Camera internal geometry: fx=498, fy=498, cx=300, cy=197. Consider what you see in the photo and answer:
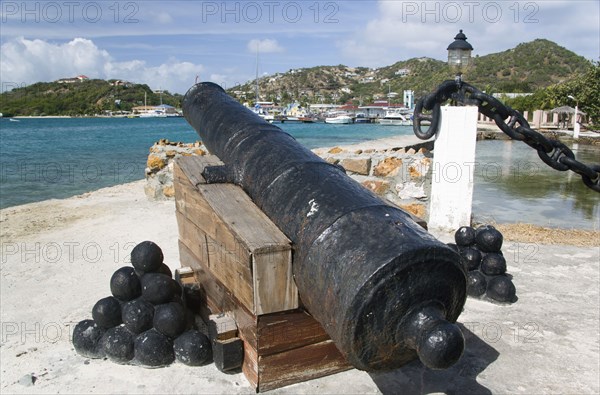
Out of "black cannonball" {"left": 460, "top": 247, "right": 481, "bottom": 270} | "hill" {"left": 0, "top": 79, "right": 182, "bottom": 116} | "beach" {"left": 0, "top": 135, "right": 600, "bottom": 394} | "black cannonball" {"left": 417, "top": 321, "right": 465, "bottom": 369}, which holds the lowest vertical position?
"beach" {"left": 0, "top": 135, "right": 600, "bottom": 394}

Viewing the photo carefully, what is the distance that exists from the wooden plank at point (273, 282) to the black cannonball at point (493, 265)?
2228mm

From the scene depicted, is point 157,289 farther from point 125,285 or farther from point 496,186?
point 496,186

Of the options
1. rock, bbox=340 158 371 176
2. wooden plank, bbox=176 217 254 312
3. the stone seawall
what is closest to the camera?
wooden plank, bbox=176 217 254 312

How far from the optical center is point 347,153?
689cm

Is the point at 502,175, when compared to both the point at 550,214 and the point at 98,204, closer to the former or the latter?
the point at 550,214

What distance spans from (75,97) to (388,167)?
91.7 meters

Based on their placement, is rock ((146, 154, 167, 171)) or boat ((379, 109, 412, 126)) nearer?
rock ((146, 154, 167, 171))

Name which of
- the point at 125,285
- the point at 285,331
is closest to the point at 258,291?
the point at 285,331

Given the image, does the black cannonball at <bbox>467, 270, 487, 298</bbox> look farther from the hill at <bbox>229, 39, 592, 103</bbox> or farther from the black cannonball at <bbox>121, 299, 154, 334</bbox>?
the hill at <bbox>229, 39, 592, 103</bbox>

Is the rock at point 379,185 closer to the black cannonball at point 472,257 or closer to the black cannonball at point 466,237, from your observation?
the black cannonball at point 466,237

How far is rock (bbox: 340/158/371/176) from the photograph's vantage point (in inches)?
250

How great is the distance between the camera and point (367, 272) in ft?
5.33

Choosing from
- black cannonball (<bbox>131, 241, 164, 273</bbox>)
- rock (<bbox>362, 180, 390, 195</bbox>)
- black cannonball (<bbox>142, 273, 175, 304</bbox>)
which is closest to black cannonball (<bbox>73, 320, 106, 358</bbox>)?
black cannonball (<bbox>142, 273, 175, 304</bbox>)

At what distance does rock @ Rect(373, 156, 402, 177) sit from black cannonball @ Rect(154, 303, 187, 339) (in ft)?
12.8
